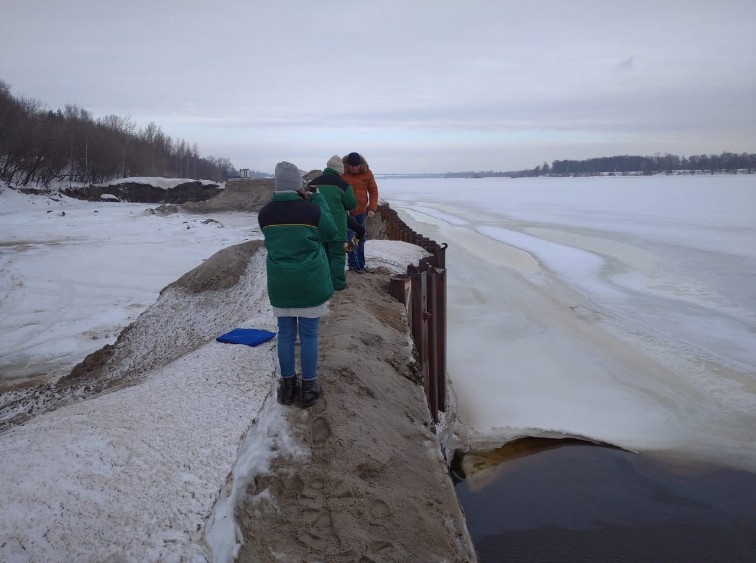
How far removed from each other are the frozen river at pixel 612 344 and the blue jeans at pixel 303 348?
344 cm

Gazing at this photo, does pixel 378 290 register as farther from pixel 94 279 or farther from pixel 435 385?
pixel 94 279

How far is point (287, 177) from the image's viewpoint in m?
3.95

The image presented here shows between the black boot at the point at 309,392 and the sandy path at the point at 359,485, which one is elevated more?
the black boot at the point at 309,392

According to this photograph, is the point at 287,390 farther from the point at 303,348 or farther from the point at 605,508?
the point at 605,508

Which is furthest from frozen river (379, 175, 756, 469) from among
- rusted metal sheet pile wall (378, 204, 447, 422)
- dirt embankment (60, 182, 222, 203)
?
dirt embankment (60, 182, 222, 203)

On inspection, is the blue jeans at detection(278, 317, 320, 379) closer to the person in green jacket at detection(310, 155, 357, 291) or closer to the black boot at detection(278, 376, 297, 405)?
the black boot at detection(278, 376, 297, 405)

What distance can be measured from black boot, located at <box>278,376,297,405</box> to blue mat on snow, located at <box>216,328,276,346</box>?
102 cm

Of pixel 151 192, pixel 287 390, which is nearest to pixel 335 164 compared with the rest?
pixel 287 390

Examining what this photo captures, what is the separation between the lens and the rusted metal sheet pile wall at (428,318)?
20.9 feet

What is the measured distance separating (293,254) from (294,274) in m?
0.14

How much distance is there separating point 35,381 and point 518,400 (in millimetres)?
6191

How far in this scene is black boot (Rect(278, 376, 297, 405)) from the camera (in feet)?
12.8

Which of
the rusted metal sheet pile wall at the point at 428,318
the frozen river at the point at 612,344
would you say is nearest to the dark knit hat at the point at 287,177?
the rusted metal sheet pile wall at the point at 428,318

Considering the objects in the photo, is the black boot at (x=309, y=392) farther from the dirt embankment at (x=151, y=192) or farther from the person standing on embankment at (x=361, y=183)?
the dirt embankment at (x=151, y=192)
